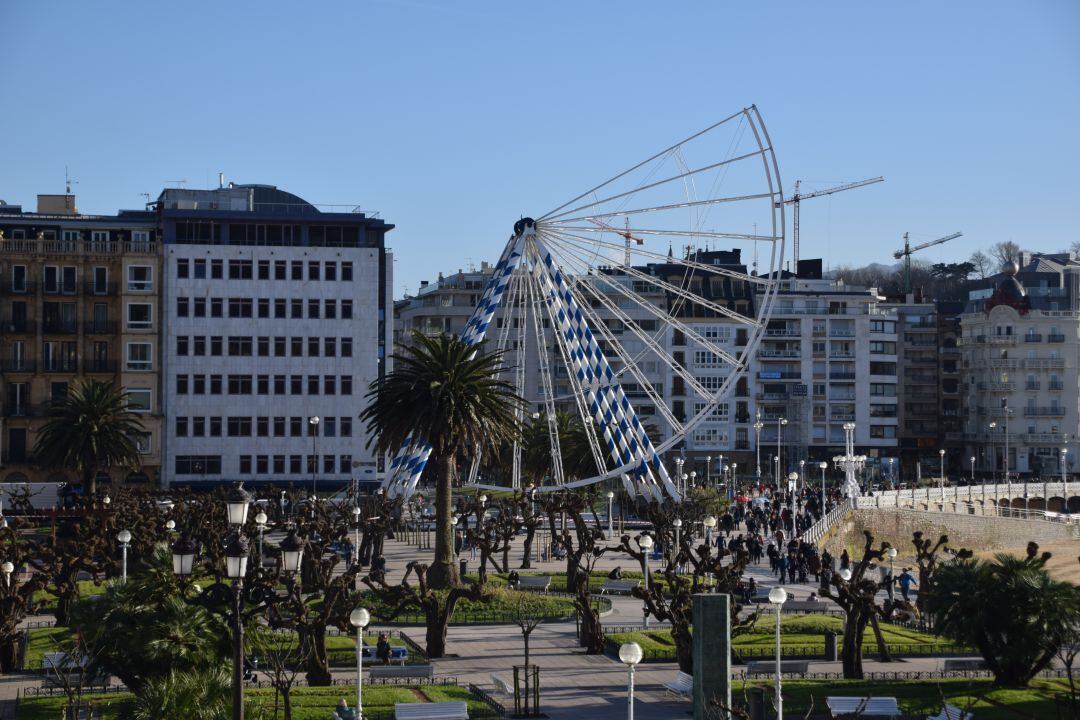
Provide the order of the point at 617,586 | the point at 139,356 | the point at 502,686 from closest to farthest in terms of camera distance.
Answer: the point at 502,686, the point at 617,586, the point at 139,356

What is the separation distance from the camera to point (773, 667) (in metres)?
42.2

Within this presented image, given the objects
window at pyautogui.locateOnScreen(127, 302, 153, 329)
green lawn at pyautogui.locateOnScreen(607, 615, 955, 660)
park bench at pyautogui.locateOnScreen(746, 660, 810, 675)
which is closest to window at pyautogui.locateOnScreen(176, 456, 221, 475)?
window at pyautogui.locateOnScreen(127, 302, 153, 329)

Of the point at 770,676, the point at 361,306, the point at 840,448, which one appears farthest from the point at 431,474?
the point at 770,676

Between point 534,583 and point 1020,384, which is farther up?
point 1020,384

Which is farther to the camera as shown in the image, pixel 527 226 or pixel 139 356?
pixel 139 356

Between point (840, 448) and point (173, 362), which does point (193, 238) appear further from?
point (840, 448)

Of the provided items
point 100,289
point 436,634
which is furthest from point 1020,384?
point 436,634

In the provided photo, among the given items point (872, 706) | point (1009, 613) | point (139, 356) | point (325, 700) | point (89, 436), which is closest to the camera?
point (872, 706)

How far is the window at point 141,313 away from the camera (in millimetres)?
108000

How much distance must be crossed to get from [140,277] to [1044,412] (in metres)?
93.9

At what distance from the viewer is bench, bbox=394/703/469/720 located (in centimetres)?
3522

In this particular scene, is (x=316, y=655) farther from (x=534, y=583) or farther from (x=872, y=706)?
(x=534, y=583)

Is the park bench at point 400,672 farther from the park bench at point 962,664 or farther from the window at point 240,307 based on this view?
the window at point 240,307

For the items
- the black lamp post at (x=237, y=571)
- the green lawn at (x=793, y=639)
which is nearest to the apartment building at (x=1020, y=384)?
the green lawn at (x=793, y=639)
